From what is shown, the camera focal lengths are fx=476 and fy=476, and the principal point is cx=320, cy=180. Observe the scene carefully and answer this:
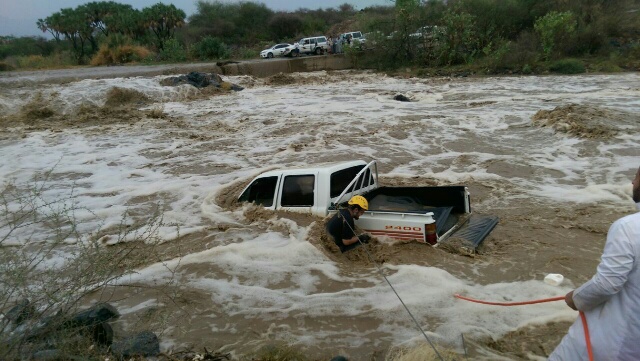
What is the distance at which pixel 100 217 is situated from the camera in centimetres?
947

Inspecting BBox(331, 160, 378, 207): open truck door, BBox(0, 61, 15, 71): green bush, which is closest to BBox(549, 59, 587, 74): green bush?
BBox(331, 160, 378, 207): open truck door

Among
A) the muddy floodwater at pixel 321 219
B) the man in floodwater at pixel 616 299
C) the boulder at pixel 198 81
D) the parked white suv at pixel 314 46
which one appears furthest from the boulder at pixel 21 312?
the parked white suv at pixel 314 46

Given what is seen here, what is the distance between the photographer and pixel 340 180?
23.4ft

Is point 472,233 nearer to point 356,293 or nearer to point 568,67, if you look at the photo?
point 356,293

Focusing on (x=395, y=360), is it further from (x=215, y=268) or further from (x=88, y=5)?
(x=88, y=5)

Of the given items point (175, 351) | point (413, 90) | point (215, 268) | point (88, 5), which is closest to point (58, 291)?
point (175, 351)

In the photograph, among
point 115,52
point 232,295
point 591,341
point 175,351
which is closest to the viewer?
point 591,341

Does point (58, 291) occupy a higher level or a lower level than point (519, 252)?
higher

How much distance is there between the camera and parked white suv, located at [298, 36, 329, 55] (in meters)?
39.2

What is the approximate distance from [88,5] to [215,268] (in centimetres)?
5458

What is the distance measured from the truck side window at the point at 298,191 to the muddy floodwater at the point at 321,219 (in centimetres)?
31

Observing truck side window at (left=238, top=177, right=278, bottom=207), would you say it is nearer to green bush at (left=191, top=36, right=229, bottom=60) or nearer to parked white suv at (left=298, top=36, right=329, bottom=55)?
parked white suv at (left=298, top=36, right=329, bottom=55)

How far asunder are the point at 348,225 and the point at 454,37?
99.0ft

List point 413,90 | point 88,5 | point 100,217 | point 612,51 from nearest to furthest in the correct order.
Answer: point 100,217, point 413,90, point 612,51, point 88,5
